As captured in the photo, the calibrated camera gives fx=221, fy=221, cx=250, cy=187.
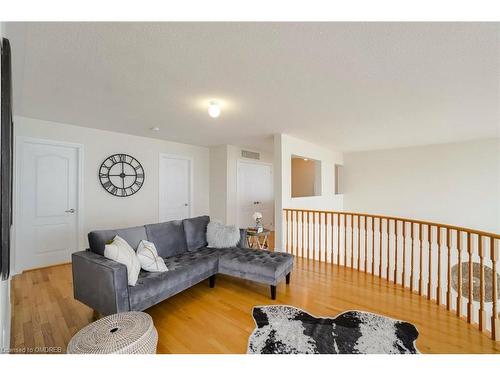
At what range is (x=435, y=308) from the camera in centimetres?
228

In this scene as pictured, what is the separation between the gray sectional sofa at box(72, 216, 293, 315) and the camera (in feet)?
5.75

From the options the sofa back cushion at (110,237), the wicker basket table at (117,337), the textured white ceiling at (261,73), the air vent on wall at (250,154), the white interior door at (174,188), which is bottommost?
the wicker basket table at (117,337)

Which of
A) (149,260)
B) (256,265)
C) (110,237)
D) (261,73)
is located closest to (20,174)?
(110,237)

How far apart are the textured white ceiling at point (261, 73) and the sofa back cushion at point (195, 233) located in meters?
1.47

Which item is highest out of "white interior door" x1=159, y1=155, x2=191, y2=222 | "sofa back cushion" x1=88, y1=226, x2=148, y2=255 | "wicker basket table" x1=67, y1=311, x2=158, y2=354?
"white interior door" x1=159, y1=155, x2=191, y2=222

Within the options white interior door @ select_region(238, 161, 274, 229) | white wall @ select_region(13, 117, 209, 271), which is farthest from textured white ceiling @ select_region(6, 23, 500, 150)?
white interior door @ select_region(238, 161, 274, 229)

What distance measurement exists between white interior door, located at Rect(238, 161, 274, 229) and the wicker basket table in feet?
13.3

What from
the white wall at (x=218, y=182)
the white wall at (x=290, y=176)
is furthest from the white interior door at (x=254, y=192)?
the white wall at (x=290, y=176)

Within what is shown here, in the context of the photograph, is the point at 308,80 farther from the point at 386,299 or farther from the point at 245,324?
the point at 386,299

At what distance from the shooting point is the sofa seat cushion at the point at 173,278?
1.84 m

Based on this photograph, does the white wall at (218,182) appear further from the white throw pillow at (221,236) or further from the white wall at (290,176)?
the white throw pillow at (221,236)

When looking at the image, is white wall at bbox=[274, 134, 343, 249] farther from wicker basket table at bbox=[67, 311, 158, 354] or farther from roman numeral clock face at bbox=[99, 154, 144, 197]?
wicker basket table at bbox=[67, 311, 158, 354]

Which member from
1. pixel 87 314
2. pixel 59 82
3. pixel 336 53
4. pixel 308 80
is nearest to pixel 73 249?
pixel 87 314

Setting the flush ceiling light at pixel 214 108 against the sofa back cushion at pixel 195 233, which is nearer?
the flush ceiling light at pixel 214 108
